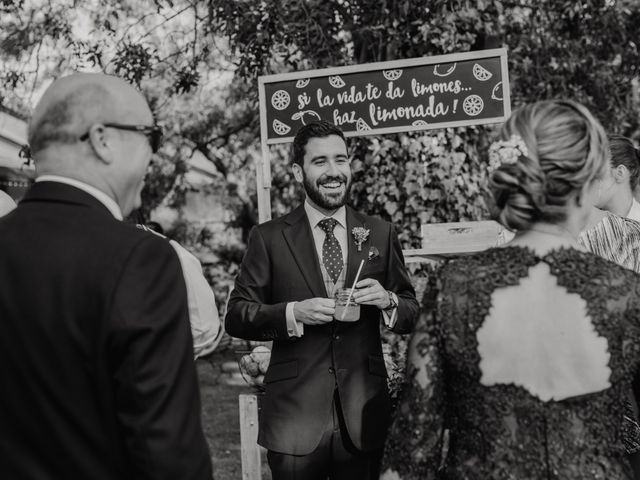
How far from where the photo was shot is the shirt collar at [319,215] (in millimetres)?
3268

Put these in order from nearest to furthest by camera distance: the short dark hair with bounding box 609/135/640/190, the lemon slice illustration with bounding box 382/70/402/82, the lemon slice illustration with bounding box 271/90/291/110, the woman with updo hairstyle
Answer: the woman with updo hairstyle
the short dark hair with bounding box 609/135/640/190
the lemon slice illustration with bounding box 382/70/402/82
the lemon slice illustration with bounding box 271/90/291/110

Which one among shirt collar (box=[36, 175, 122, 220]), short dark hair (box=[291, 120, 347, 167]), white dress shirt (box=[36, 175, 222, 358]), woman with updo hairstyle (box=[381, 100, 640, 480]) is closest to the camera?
shirt collar (box=[36, 175, 122, 220])

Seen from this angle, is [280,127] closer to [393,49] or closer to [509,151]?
[509,151]

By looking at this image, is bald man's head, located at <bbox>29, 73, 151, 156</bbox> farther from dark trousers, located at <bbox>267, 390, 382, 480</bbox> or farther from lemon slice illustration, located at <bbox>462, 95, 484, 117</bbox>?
lemon slice illustration, located at <bbox>462, 95, 484, 117</bbox>

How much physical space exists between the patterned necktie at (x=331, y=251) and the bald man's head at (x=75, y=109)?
5.19 ft

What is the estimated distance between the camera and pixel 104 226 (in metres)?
1.59

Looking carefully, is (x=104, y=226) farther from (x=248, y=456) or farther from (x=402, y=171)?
(x=402, y=171)

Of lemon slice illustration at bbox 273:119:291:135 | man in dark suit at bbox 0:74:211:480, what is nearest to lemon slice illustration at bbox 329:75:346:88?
lemon slice illustration at bbox 273:119:291:135

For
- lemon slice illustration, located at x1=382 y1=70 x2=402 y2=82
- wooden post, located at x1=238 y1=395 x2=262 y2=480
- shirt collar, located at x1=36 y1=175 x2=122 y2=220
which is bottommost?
wooden post, located at x1=238 y1=395 x2=262 y2=480

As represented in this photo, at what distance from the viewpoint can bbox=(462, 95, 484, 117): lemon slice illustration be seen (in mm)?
3824

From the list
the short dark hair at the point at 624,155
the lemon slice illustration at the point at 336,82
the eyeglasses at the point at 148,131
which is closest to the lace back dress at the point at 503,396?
the eyeglasses at the point at 148,131

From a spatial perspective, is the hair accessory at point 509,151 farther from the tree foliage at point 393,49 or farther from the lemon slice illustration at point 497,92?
the tree foliage at point 393,49

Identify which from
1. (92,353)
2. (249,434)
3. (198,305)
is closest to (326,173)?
(198,305)

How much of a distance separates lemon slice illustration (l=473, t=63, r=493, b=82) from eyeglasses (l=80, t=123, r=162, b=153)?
2.39m
